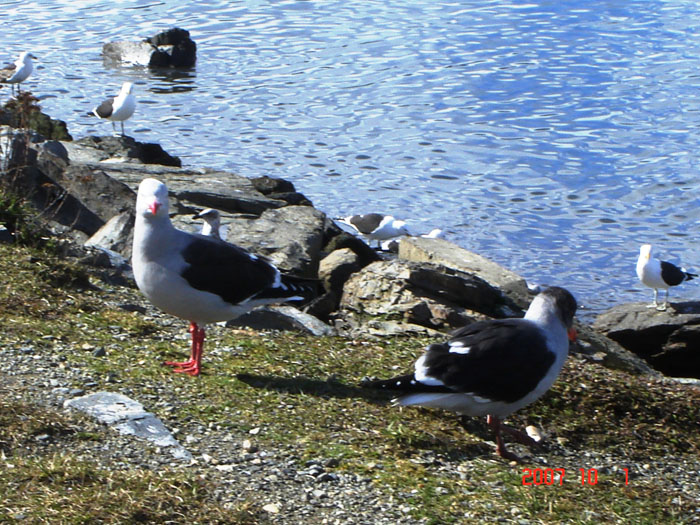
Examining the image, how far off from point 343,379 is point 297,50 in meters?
25.2

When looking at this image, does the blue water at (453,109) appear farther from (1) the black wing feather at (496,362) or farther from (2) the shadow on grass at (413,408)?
(1) the black wing feather at (496,362)

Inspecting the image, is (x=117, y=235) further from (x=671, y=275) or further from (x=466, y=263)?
(x=671, y=275)

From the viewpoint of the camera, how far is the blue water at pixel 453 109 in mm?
18594

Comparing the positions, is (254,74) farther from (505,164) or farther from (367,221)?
(367,221)

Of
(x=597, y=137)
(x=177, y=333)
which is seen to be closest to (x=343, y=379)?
(x=177, y=333)

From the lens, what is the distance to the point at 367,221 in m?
17.0

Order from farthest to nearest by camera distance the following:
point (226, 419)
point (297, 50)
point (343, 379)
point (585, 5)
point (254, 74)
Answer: point (585, 5) → point (297, 50) → point (254, 74) → point (343, 379) → point (226, 419)

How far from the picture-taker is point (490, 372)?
6.77 meters

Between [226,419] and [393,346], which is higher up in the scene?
[226,419]

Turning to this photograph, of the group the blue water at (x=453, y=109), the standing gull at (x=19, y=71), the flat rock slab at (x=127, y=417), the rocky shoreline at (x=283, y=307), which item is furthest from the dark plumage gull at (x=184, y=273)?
the standing gull at (x=19, y=71)

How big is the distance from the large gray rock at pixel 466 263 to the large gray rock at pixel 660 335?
5.05 ft

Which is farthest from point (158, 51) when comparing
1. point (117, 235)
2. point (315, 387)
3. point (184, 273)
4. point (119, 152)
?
point (315, 387)

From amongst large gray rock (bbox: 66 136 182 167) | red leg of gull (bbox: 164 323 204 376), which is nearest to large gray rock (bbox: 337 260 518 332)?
red leg of gull (bbox: 164 323 204 376)

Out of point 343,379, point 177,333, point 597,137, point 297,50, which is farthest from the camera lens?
point 297,50
